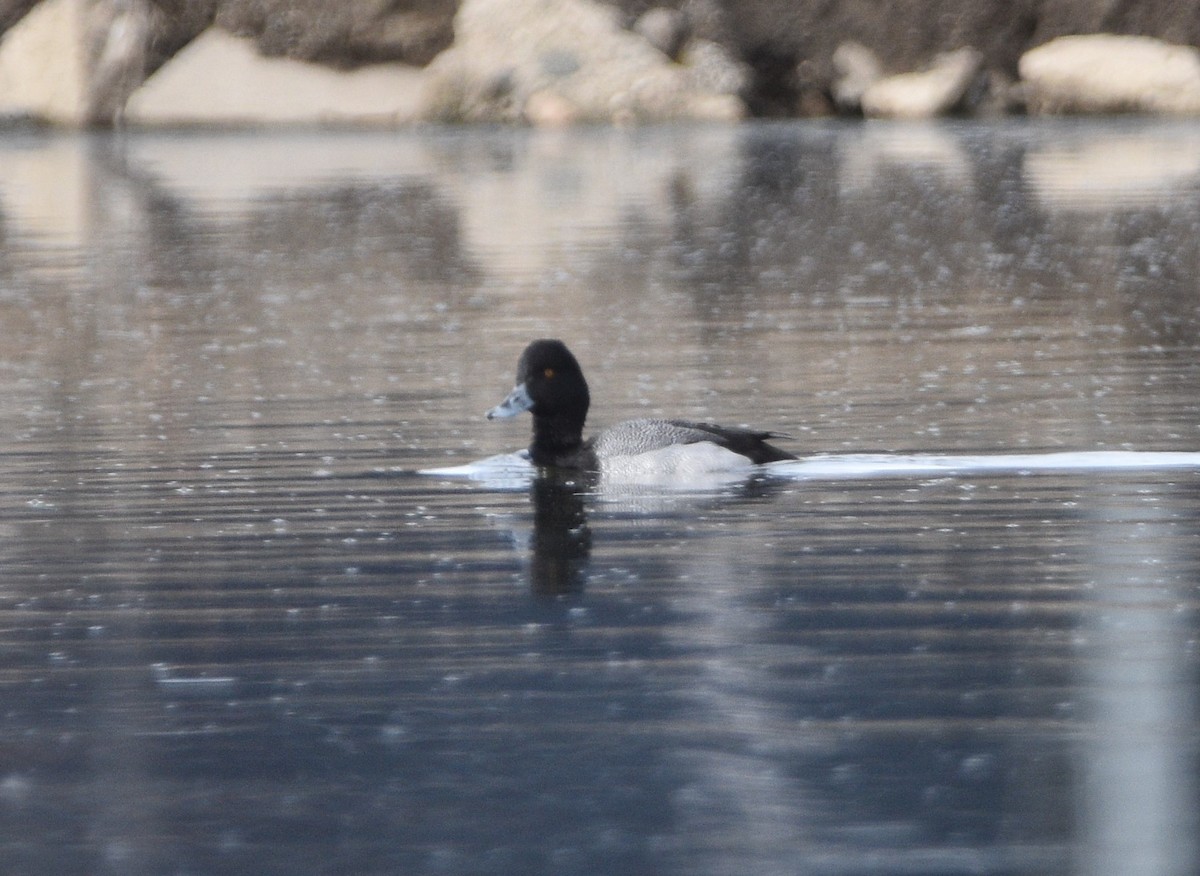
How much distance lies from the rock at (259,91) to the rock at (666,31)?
649 centimetres

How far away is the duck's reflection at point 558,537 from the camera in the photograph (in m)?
8.29

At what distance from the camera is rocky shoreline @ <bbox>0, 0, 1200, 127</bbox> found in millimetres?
53531

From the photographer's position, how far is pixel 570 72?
5369 centimetres

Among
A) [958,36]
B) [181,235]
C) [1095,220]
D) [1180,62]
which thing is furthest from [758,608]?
[958,36]

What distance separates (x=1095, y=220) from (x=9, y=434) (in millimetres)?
15237

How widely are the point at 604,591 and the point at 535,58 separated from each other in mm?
46989

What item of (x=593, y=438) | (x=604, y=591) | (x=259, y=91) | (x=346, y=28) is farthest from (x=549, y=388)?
(x=259, y=91)

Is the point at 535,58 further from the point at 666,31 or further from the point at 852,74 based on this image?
the point at 852,74

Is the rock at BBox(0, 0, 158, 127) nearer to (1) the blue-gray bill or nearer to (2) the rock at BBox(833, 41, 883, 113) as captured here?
(2) the rock at BBox(833, 41, 883, 113)

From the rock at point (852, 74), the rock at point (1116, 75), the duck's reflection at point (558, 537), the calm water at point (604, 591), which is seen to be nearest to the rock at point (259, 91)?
the rock at point (852, 74)

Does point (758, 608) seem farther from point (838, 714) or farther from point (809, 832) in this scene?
A: point (809, 832)

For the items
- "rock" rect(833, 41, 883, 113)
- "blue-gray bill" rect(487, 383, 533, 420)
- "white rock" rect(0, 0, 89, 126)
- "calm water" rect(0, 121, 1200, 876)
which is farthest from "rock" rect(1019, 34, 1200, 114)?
"blue-gray bill" rect(487, 383, 533, 420)

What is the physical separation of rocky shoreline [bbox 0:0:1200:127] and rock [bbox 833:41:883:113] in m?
0.06

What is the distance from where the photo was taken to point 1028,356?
14211mm
